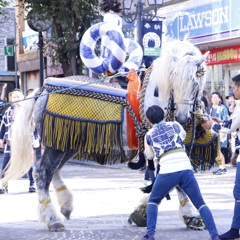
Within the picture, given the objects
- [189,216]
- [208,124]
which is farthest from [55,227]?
[208,124]

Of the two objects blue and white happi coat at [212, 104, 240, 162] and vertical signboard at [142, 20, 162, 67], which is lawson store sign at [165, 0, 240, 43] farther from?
blue and white happi coat at [212, 104, 240, 162]

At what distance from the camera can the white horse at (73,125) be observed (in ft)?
24.3

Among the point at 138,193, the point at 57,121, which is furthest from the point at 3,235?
the point at 138,193

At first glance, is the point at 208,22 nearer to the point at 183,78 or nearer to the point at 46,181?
the point at 46,181

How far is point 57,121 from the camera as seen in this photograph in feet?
26.2

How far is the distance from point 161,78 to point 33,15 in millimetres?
10247

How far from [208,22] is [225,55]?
104 cm

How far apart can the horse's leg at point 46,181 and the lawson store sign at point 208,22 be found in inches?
414

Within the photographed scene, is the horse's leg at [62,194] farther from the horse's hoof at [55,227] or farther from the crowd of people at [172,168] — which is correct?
the crowd of people at [172,168]

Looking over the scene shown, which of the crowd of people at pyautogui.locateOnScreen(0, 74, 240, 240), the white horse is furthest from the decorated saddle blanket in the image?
the crowd of people at pyautogui.locateOnScreen(0, 74, 240, 240)

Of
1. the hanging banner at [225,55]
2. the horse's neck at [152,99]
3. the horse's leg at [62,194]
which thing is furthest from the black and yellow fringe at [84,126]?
the hanging banner at [225,55]

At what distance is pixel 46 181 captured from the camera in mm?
8148

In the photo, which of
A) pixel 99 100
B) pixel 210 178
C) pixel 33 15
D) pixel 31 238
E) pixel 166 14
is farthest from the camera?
pixel 166 14

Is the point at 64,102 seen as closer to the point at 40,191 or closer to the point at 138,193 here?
the point at 40,191
